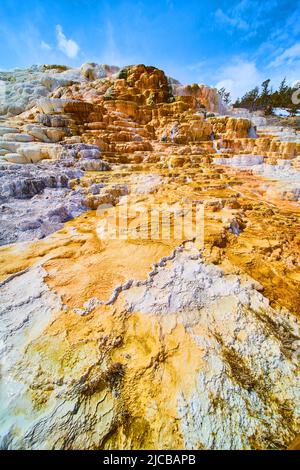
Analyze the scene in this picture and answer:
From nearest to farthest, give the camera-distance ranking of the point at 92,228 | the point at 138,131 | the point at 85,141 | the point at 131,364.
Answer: the point at 131,364, the point at 92,228, the point at 85,141, the point at 138,131

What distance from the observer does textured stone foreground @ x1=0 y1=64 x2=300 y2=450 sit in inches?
84.7

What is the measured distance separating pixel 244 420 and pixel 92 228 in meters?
5.50

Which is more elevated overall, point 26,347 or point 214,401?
point 26,347

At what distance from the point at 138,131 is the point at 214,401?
62.4 feet

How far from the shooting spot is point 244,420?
2.21 m

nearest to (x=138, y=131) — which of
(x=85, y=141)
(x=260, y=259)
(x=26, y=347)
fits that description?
(x=85, y=141)

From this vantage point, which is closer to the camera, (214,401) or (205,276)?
(214,401)

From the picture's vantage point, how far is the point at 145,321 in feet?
10.4

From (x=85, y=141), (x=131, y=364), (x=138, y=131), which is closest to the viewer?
(x=131, y=364)

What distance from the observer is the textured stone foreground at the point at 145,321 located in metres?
2.15
